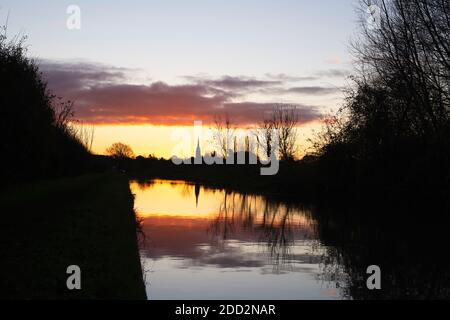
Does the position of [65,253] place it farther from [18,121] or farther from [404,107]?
[404,107]

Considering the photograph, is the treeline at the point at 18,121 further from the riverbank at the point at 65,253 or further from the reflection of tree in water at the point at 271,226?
the reflection of tree in water at the point at 271,226

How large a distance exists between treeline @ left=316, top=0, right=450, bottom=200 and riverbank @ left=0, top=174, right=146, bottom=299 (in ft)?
52.3

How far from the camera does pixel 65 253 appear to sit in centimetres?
1457

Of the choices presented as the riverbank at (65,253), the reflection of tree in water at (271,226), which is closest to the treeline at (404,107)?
the reflection of tree in water at (271,226)

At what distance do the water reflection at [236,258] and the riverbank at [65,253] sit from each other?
107 centimetres

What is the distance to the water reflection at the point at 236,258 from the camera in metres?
14.2

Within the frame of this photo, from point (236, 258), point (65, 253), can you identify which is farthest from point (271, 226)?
point (65, 253)

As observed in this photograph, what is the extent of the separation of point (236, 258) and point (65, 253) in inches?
253

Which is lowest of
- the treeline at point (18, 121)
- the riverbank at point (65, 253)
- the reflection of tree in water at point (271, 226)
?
the reflection of tree in water at point (271, 226)

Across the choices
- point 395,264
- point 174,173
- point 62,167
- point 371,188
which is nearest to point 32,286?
point 395,264

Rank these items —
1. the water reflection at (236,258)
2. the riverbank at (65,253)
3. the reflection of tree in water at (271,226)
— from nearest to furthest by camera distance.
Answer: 1. the riverbank at (65,253)
2. the water reflection at (236,258)
3. the reflection of tree in water at (271,226)

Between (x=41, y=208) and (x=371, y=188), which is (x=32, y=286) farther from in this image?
(x=371, y=188)
